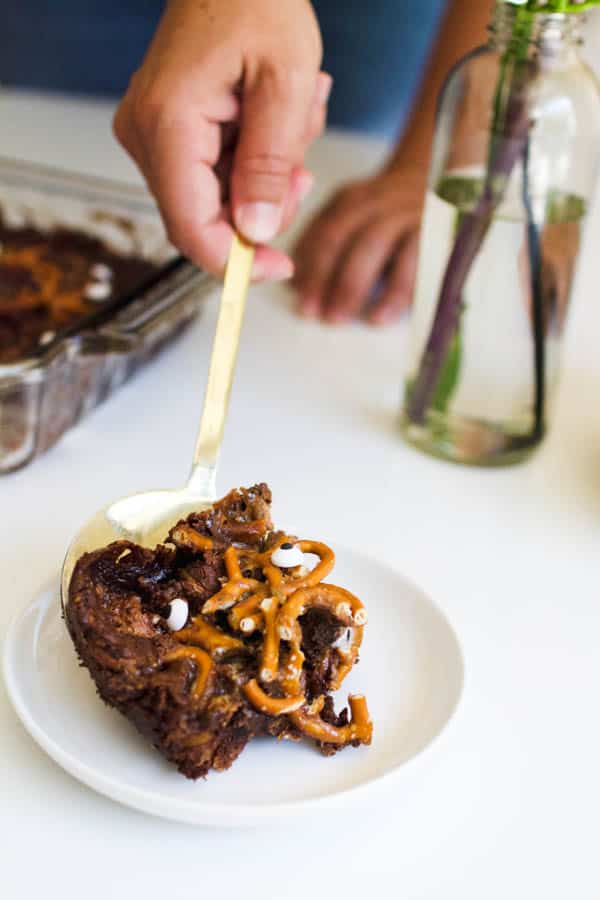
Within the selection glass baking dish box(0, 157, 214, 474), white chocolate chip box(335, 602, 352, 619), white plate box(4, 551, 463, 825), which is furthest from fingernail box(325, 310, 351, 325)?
white chocolate chip box(335, 602, 352, 619)

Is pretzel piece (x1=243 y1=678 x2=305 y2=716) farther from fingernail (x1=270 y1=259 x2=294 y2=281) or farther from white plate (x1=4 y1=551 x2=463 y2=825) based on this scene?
fingernail (x1=270 y1=259 x2=294 y2=281)

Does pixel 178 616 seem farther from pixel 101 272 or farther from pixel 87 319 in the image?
pixel 101 272

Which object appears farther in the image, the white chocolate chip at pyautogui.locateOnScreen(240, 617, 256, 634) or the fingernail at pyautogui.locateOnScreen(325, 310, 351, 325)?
the fingernail at pyautogui.locateOnScreen(325, 310, 351, 325)

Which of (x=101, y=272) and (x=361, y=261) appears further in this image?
(x=361, y=261)

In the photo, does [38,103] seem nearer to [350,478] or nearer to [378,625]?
[350,478]

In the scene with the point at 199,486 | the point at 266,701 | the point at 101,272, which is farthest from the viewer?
the point at 101,272

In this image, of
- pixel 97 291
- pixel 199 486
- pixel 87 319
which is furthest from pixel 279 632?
pixel 97 291
